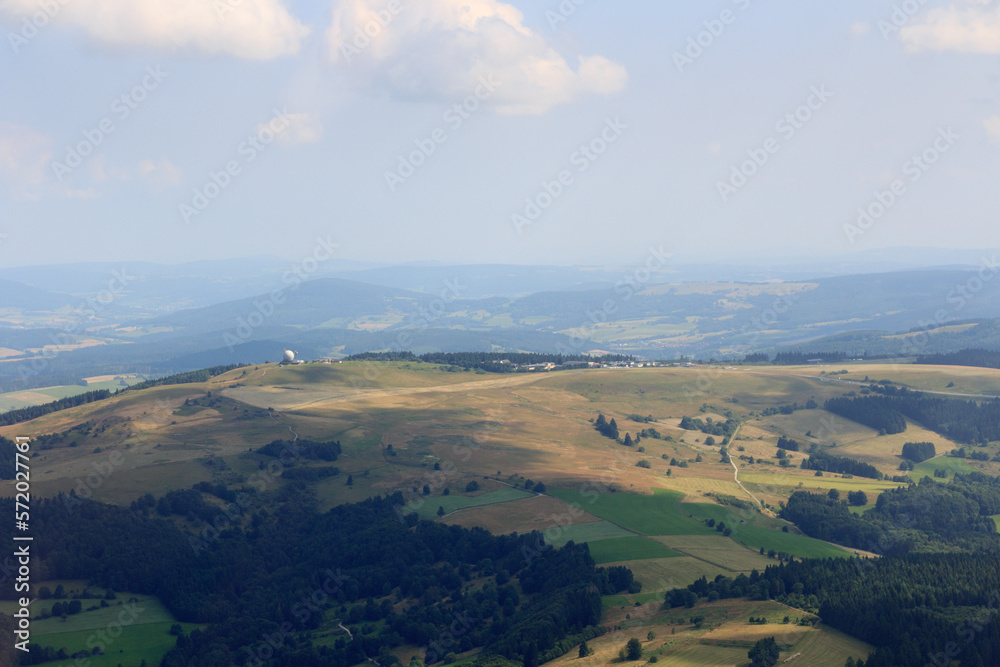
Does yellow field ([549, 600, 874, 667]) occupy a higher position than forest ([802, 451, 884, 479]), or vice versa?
yellow field ([549, 600, 874, 667])

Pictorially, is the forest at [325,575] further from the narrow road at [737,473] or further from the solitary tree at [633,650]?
the narrow road at [737,473]

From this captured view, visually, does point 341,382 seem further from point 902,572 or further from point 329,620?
point 902,572

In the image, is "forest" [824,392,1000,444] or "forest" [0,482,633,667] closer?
"forest" [0,482,633,667]

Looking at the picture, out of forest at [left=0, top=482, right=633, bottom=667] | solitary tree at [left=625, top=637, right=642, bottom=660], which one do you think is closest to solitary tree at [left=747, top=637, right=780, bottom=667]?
solitary tree at [left=625, top=637, right=642, bottom=660]

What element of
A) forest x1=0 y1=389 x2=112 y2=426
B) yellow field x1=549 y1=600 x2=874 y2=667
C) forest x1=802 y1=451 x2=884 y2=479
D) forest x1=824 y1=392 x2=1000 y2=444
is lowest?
forest x1=802 y1=451 x2=884 y2=479

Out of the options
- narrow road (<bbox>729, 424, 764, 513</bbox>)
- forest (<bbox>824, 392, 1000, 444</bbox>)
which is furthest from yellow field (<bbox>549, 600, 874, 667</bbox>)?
forest (<bbox>824, 392, 1000, 444</bbox>)

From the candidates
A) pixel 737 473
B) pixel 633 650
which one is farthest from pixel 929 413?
pixel 633 650

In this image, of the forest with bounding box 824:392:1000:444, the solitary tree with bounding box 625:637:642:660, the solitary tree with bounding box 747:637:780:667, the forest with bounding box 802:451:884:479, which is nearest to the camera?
the solitary tree with bounding box 747:637:780:667

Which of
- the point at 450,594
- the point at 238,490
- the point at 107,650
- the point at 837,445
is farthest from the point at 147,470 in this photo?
the point at 837,445

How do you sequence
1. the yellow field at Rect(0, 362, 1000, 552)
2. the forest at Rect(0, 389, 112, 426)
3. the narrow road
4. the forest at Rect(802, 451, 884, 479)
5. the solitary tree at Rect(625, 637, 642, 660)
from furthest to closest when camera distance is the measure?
the forest at Rect(0, 389, 112, 426) → the forest at Rect(802, 451, 884, 479) → the yellow field at Rect(0, 362, 1000, 552) → the narrow road → the solitary tree at Rect(625, 637, 642, 660)

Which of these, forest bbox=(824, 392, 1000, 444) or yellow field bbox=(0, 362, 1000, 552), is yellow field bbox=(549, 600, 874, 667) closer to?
yellow field bbox=(0, 362, 1000, 552)

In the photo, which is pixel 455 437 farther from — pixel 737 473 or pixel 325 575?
pixel 325 575
